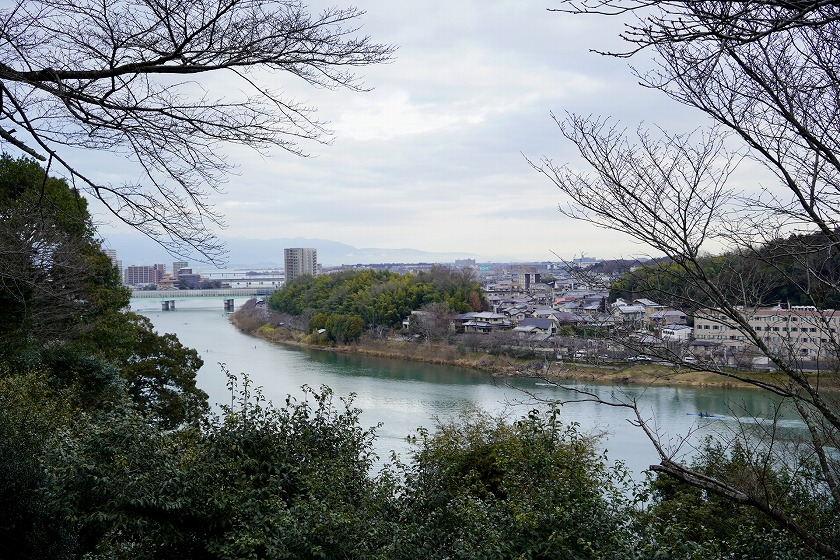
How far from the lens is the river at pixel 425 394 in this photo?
6602 mm

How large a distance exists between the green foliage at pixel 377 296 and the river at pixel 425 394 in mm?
1955

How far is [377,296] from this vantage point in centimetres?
1758

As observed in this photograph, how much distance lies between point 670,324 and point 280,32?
1515mm

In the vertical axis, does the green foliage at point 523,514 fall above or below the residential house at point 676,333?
below

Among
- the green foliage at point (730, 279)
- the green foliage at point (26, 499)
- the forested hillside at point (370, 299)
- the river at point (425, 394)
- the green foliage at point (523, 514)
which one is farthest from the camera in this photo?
the forested hillside at point (370, 299)

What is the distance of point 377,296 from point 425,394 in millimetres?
8111

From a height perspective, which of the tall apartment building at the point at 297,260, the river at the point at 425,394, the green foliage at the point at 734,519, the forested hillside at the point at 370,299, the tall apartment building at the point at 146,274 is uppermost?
the tall apartment building at the point at 297,260

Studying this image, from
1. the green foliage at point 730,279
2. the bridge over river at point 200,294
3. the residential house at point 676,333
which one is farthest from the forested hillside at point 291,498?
the bridge over river at point 200,294

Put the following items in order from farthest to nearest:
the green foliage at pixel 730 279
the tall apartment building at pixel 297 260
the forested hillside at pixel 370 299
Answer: the tall apartment building at pixel 297 260, the forested hillside at pixel 370 299, the green foliage at pixel 730 279

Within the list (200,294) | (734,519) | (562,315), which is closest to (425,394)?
(562,315)

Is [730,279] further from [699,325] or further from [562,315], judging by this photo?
[562,315]

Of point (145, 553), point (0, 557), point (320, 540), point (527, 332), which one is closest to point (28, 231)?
point (0, 557)

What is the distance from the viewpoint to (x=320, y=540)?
2.11 metres

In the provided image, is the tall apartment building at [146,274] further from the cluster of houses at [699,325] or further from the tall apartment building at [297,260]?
the cluster of houses at [699,325]
